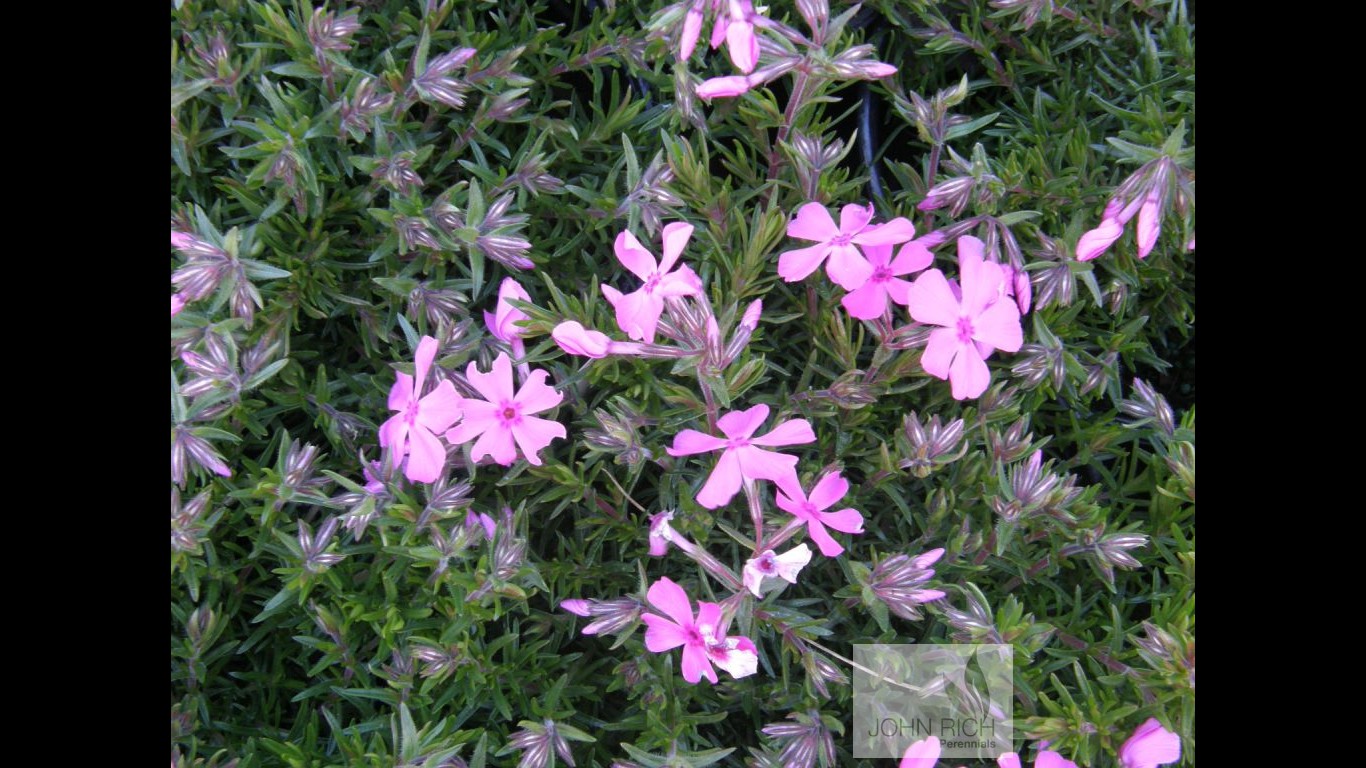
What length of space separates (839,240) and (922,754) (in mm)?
719

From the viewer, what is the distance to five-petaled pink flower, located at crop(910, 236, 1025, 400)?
4.34 feet

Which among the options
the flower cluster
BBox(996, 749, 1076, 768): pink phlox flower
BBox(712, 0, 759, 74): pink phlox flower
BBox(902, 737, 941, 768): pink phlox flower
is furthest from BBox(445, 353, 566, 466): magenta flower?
BBox(996, 749, 1076, 768): pink phlox flower

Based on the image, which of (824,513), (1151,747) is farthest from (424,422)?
(1151,747)

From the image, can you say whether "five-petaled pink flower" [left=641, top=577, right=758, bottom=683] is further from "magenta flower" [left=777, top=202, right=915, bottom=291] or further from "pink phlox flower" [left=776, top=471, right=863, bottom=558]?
"magenta flower" [left=777, top=202, right=915, bottom=291]

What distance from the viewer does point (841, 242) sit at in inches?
52.6

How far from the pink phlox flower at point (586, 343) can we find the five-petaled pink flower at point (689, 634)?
0.31 meters

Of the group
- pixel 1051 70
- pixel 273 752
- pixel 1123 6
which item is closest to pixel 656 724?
pixel 273 752

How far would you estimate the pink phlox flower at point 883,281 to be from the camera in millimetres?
1353

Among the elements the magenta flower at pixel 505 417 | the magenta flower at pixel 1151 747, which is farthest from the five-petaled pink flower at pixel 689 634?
the magenta flower at pixel 1151 747

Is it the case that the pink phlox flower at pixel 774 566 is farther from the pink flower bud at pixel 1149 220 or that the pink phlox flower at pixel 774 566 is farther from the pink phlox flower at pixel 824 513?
the pink flower bud at pixel 1149 220

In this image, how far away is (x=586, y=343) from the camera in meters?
1.27

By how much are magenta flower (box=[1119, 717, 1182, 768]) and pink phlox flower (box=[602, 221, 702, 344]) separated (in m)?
0.87

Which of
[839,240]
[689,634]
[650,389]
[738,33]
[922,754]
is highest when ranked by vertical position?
[738,33]

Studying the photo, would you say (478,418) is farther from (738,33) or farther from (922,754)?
(922,754)
